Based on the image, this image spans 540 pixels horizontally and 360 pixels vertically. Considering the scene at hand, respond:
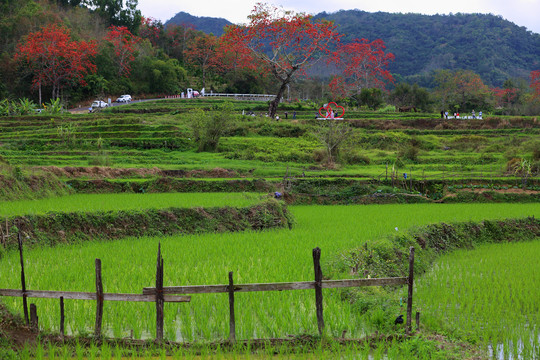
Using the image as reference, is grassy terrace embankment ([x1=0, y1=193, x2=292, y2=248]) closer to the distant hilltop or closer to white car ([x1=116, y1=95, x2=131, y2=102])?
white car ([x1=116, y1=95, x2=131, y2=102])

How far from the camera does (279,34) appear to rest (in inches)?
1248

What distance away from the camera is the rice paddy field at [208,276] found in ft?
16.5

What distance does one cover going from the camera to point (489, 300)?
6.53 m

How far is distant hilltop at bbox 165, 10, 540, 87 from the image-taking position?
6444cm

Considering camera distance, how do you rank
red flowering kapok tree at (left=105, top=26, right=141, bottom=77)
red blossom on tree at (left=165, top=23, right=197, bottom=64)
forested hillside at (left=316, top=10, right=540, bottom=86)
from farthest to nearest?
forested hillside at (left=316, top=10, right=540, bottom=86), red blossom on tree at (left=165, top=23, right=197, bottom=64), red flowering kapok tree at (left=105, top=26, right=141, bottom=77)

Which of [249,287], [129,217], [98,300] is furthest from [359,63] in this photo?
[98,300]

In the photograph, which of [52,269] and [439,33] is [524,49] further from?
[52,269]

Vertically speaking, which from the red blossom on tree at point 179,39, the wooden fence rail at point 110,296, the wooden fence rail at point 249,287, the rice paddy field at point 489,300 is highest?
the red blossom on tree at point 179,39

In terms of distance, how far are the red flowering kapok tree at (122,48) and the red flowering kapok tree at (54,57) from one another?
14.7 feet

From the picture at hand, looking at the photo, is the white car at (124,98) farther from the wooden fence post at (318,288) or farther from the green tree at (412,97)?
the wooden fence post at (318,288)

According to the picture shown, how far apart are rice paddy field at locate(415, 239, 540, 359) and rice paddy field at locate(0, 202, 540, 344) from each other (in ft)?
0.65

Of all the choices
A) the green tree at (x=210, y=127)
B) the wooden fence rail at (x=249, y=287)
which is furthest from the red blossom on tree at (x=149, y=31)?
the wooden fence rail at (x=249, y=287)

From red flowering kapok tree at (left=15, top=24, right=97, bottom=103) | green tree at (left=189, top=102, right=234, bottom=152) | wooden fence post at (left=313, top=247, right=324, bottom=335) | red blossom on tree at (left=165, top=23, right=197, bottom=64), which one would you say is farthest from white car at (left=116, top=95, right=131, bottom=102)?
wooden fence post at (left=313, top=247, right=324, bottom=335)

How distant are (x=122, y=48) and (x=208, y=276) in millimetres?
39760
